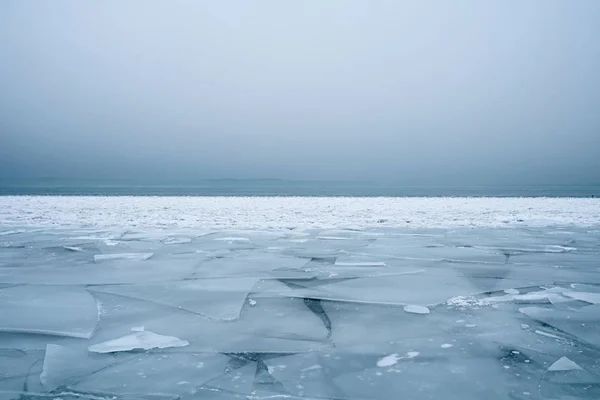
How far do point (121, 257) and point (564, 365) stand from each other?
14.7ft

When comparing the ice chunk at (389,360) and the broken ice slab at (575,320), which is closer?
the ice chunk at (389,360)

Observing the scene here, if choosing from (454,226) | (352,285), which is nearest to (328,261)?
(352,285)

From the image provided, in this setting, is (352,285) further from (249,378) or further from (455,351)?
(249,378)

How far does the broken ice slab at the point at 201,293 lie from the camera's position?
2940 millimetres

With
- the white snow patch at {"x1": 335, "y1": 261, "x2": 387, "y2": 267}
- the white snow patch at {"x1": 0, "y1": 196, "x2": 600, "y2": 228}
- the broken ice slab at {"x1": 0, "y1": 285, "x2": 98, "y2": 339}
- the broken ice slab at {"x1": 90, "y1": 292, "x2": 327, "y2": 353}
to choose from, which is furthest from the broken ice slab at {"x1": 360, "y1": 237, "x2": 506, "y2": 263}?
the broken ice slab at {"x1": 0, "y1": 285, "x2": 98, "y2": 339}

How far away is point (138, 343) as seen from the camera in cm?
230

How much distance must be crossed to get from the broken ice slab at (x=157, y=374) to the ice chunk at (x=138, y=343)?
11cm

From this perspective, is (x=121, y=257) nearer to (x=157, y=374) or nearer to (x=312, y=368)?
(x=157, y=374)

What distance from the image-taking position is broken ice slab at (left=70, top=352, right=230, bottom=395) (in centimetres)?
181

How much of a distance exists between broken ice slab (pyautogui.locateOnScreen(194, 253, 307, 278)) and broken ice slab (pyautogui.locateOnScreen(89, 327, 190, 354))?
63.8 inches

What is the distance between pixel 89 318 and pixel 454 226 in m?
7.51

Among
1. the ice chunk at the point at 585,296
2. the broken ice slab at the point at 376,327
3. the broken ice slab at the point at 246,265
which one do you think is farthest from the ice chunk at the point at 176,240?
the ice chunk at the point at 585,296

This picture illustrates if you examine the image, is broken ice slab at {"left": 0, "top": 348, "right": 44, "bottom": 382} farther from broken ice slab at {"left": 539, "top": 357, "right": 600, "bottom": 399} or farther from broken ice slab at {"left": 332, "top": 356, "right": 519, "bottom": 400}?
broken ice slab at {"left": 539, "top": 357, "right": 600, "bottom": 399}

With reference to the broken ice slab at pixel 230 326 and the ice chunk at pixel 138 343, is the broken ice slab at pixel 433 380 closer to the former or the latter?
the broken ice slab at pixel 230 326
